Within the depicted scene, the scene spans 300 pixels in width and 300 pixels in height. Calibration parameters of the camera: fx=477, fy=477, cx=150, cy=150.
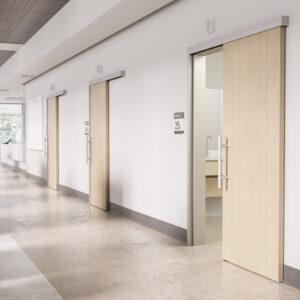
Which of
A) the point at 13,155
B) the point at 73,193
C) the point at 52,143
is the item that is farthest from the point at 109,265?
the point at 13,155

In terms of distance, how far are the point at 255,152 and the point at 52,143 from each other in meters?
8.86

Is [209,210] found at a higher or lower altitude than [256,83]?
lower

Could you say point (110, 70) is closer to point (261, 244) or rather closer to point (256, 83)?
point (256, 83)

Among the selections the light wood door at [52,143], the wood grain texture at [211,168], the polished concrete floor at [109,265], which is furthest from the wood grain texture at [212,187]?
the light wood door at [52,143]

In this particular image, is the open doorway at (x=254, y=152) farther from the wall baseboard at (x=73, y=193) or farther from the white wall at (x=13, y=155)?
the white wall at (x=13, y=155)

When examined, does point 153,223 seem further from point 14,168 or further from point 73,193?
point 14,168

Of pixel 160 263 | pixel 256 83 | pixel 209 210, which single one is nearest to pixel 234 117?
pixel 256 83

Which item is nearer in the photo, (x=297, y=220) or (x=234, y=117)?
(x=297, y=220)

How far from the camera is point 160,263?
529 cm

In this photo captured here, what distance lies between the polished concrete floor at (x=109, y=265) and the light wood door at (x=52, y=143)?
4.39m

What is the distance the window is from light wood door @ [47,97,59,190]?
1671cm

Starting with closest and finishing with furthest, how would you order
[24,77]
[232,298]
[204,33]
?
[232,298] < [204,33] < [24,77]

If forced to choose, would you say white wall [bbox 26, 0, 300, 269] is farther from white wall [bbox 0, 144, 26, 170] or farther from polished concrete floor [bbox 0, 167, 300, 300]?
white wall [bbox 0, 144, 26, 170]

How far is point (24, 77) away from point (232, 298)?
11685mm
